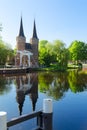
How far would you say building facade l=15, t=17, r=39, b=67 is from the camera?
257ft

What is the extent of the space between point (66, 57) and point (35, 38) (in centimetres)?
2753

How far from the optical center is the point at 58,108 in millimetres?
12766

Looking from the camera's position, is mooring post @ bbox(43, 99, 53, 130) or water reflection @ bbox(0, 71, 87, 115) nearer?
mooring post @ bbox(43, 99, 53, 130)

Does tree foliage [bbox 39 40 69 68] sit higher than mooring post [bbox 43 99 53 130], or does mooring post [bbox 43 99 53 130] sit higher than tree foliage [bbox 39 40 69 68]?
tree foliage [bbox 39 40 69 68]

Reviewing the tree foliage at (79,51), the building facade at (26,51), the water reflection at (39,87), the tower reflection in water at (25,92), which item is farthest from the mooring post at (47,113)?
the tree foliage at (79,51)

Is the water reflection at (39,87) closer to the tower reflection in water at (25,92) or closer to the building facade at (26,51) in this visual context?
the tower reflection in water at (25,92)

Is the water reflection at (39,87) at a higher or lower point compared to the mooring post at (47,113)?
lower

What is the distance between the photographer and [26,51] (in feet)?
259

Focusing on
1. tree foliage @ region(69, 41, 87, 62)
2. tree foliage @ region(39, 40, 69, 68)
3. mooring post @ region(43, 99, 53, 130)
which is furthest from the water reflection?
tree foliage @ region(69, 41, 87, 62)

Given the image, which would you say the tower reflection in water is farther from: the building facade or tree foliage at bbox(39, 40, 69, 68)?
the building facade

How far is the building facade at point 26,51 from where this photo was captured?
78.2 metres

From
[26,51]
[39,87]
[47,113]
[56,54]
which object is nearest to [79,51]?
[56,54]

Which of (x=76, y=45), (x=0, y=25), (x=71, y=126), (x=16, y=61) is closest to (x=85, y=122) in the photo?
(x=71, y=126)

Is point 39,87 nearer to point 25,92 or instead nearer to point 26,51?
point 25,92
